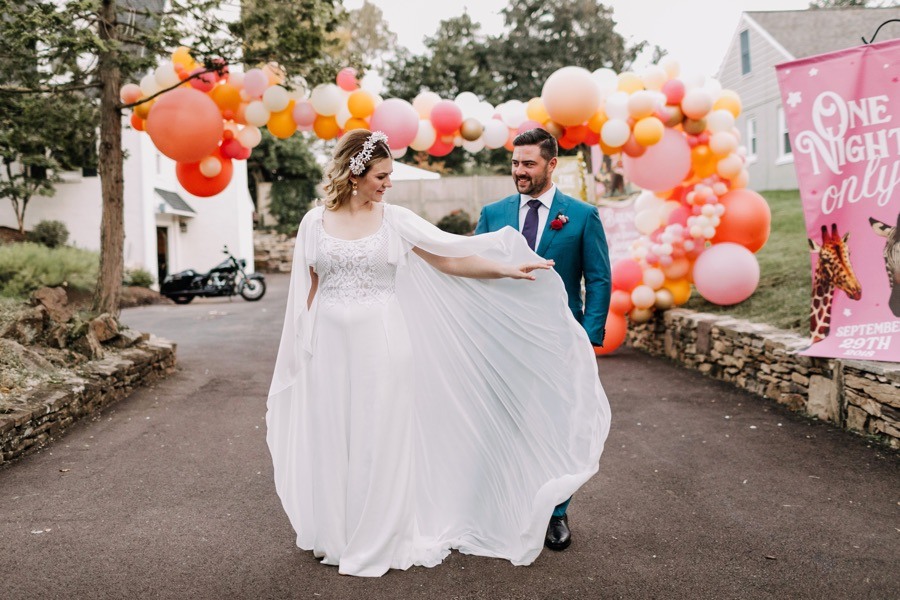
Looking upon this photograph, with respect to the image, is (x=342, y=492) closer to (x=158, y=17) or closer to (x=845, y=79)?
(x=845, y=79)

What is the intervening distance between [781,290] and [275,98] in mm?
7118

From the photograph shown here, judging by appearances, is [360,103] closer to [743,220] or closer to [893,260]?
[743,220]

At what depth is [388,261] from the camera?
382 cm

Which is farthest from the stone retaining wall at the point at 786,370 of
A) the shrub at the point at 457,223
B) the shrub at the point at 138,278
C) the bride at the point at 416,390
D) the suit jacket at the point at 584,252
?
the shrub at the point at 457,223

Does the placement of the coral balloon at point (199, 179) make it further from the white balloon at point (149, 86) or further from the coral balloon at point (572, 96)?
the coral balloon at point (572, 96)

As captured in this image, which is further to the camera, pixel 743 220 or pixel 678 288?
pixel 678 288

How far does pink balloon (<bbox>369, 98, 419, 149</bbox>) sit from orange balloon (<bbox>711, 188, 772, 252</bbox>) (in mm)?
4499

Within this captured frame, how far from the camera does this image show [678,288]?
11.0m

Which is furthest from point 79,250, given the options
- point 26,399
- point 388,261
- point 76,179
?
point 388,261

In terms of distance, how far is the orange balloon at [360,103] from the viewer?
9211 millimetres

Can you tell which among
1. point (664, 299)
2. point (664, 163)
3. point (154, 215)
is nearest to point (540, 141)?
point (664, 163)

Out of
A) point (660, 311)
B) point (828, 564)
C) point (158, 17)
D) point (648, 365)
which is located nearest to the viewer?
point (828, 564)

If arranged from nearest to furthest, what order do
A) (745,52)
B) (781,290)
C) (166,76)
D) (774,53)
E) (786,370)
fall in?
(786,370), (166,76), (781,290), (774,53), (745,52)

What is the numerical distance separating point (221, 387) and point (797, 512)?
21.6 ft
